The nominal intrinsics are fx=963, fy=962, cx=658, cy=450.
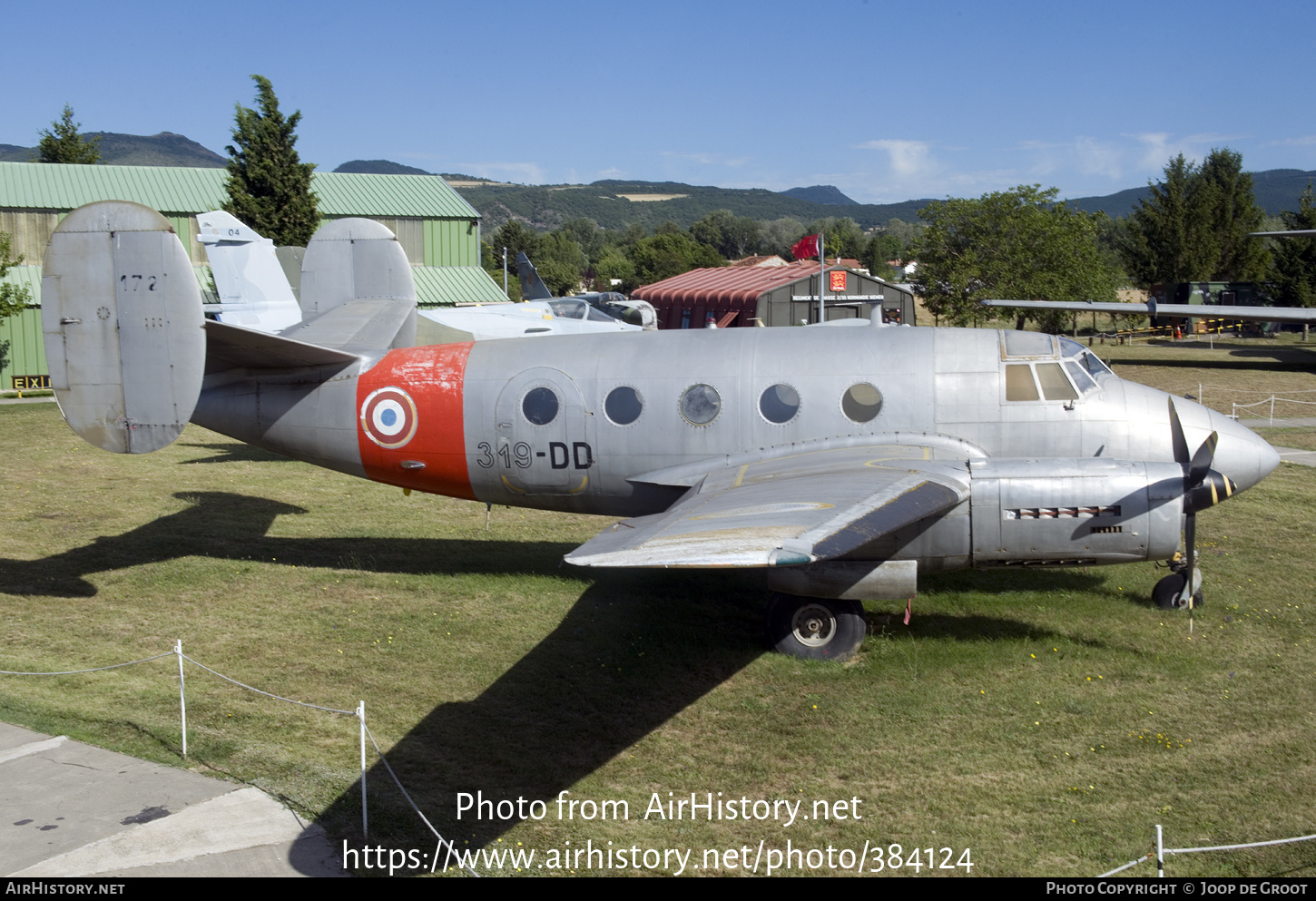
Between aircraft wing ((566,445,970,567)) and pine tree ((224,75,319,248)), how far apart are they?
33.4 m

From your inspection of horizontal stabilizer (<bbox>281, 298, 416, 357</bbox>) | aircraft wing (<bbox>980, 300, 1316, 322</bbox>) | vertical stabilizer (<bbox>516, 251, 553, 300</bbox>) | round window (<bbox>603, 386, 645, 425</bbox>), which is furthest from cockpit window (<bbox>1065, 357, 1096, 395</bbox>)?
vertical stabilizer (<bbox>516, 251, 553, 300</bbox>)

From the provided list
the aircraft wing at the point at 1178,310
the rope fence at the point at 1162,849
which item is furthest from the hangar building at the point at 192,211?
the rope fence at the point at 1162,849

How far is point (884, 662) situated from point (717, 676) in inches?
78.4

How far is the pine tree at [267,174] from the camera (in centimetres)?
3950

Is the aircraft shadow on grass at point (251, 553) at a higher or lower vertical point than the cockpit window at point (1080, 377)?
lower

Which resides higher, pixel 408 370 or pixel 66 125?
pixel 66 125

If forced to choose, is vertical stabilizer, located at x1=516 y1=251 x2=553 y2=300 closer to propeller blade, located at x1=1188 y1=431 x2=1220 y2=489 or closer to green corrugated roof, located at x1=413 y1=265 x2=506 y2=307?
green corrugated roof, located at x1=413 y1=265 x2=506 y2=307

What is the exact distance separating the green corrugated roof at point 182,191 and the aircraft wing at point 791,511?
40.4m

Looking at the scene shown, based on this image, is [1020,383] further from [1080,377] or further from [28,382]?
[28,382]

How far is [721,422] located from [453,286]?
3869 cm

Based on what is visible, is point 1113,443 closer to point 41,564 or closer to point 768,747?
point 768,747

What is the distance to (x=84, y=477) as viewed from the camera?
71.2ft

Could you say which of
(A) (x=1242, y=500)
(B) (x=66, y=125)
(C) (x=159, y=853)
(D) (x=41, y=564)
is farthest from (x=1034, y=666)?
(B) (x=66, y=125)

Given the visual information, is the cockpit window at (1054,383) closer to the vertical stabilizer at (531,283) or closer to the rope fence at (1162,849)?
the rope fence at (1162,849)
